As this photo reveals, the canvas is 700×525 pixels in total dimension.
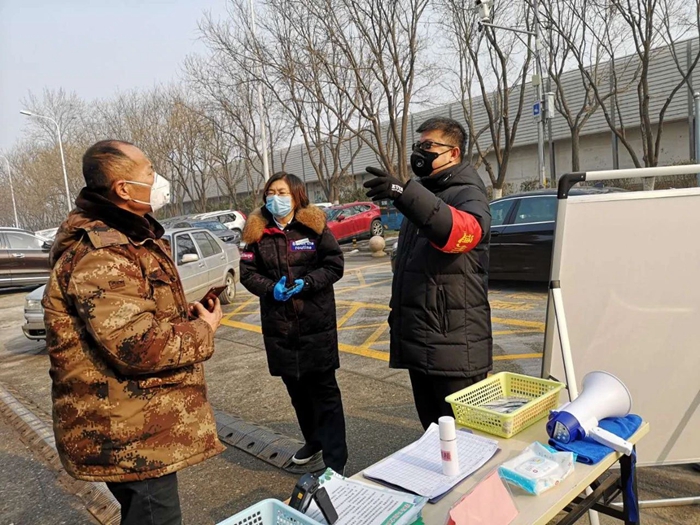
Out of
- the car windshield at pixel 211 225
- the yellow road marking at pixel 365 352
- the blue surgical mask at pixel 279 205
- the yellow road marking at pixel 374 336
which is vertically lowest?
the yellow road marking at pixel 374 336

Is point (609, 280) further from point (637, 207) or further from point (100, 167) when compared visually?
point (100, 167)

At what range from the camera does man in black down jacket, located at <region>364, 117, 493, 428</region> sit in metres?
2.50

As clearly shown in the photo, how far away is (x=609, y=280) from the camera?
103 inches

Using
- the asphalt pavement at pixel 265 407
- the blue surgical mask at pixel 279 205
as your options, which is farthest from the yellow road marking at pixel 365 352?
the blue surgical mask at pixel 279 205

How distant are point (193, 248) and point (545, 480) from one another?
27.8 ft

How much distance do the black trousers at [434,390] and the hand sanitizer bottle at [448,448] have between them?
0.83 meters

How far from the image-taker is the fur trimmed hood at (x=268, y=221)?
3.37 meters

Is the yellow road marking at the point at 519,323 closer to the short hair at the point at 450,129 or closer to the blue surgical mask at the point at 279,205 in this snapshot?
the blue surgical mask at the point at 279,205

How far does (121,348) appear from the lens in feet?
5.71

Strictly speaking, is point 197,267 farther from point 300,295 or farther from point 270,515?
point 270,515

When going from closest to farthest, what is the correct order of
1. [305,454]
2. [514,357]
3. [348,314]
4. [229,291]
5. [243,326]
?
[305,454] < [514,357] < [243,326] < [348,314] < [229,291]

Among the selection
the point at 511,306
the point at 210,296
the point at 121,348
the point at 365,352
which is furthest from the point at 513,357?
the point at 121,348

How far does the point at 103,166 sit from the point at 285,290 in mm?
1526

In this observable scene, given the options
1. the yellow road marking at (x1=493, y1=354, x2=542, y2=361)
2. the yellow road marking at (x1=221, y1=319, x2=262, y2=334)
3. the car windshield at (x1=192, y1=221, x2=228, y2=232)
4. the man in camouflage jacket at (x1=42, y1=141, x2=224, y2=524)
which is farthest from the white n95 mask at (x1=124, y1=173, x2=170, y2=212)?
the car windshield at (x1=192, y1=221, x2=228, y2=232)
